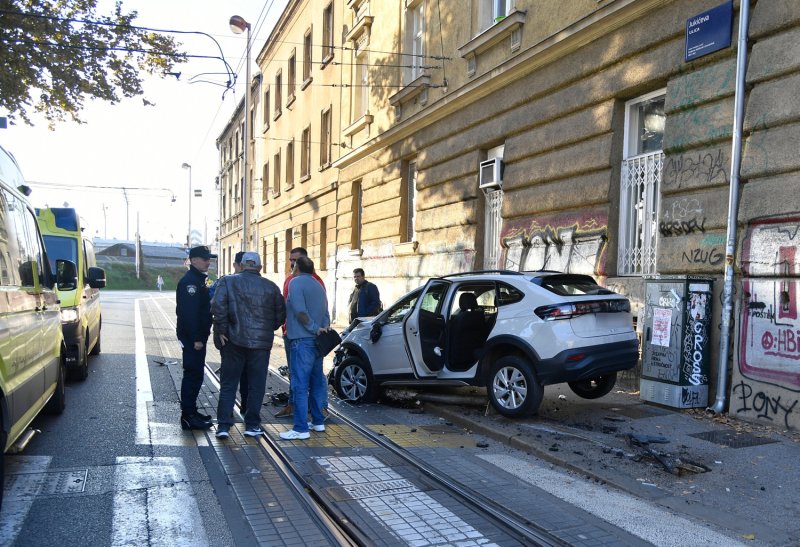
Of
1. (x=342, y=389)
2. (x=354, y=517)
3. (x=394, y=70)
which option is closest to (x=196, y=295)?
(x=342, y=389)

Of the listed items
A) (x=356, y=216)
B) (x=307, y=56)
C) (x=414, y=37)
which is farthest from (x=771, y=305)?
(x=307, y=56)

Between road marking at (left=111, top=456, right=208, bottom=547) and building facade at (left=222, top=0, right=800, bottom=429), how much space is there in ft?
17.8

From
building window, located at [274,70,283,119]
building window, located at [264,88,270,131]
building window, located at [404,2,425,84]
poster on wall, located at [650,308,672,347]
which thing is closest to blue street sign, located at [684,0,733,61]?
poster on wall, located at [650,308,672,347]

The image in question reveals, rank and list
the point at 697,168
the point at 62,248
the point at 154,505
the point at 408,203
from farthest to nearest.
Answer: the point at 408,203 < the point at 62,248 < the point at 697,168 < the point at 154,505

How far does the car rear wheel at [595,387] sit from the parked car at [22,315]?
5.71m

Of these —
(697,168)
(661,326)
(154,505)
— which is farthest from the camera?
(697,168)

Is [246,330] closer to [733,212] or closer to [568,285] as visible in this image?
[568,285]

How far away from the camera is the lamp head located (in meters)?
22.2

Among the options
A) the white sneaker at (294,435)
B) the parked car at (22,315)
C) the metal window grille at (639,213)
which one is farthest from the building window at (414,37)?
the white sneaker at (294,435)

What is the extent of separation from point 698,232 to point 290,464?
5526mm

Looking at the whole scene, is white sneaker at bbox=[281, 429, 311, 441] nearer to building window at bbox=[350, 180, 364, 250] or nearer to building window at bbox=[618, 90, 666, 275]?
building window at bbox=[618, 90, 666, 275]

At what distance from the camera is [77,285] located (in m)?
9.20

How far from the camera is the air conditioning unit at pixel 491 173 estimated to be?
37.9 ft

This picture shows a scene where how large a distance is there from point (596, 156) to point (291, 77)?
19.6 m
